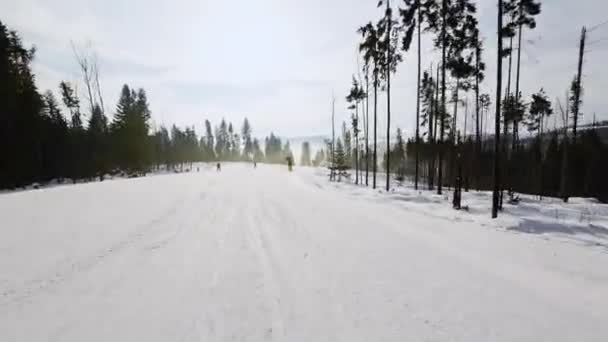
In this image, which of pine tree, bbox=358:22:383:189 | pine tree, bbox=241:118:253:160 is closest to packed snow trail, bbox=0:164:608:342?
pine tree, bbox=358:22:383:189

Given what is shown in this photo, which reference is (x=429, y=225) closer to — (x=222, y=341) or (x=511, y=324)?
(x=511, y=324)

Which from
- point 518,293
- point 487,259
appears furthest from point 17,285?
point 487,259

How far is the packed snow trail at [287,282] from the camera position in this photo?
307 centimetres

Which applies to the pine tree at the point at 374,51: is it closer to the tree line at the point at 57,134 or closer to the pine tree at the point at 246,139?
the tree line at the point at 57,134

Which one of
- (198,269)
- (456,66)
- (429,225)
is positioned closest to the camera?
(198,269)

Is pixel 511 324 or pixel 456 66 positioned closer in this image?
pixel 511 324

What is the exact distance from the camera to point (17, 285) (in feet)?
13.4

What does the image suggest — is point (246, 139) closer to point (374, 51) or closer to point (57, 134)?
point (57, 134)

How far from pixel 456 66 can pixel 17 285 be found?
66.9ft

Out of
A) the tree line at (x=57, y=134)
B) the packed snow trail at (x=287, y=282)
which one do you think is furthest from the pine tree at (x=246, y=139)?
the packed snow trail at (x=287, y=282)

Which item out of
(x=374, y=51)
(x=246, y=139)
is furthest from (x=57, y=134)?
(x=246, y=139)

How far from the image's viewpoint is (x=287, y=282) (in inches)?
166

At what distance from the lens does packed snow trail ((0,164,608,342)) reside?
307 cm

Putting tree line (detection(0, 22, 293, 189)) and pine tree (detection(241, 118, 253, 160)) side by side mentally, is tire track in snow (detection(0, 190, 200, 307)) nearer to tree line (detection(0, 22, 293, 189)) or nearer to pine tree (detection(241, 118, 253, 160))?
tree line (detection(0, 22, 293, 189))
